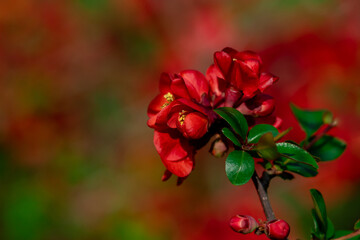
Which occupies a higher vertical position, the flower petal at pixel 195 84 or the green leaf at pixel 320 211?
the flower petal at pixel 195 84

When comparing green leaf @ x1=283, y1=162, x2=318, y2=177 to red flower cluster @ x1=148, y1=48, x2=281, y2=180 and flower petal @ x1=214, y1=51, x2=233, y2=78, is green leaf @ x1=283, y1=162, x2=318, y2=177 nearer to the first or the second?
red flower cluster @ x1=148, y1=48, x2=281, y2=180

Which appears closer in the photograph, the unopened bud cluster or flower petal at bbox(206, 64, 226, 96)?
the unopened bud cluster

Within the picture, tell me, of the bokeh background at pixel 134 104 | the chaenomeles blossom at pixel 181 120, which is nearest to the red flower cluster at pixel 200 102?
the chaenomeles blossom at pixel 181 120

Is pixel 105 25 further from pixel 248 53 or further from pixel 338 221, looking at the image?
pixel 248 53

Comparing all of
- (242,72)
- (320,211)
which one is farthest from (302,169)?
(242,72)

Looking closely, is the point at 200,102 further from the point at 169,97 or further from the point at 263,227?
the point at 263,227

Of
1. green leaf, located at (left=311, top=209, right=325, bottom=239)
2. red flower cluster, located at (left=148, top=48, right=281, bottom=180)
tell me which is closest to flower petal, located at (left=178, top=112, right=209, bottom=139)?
red flower cluster, located at (left=148, top=48, right=281, bottom=180)

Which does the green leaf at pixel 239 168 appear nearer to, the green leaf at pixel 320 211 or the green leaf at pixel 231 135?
the green leaf at pixel 231 135
